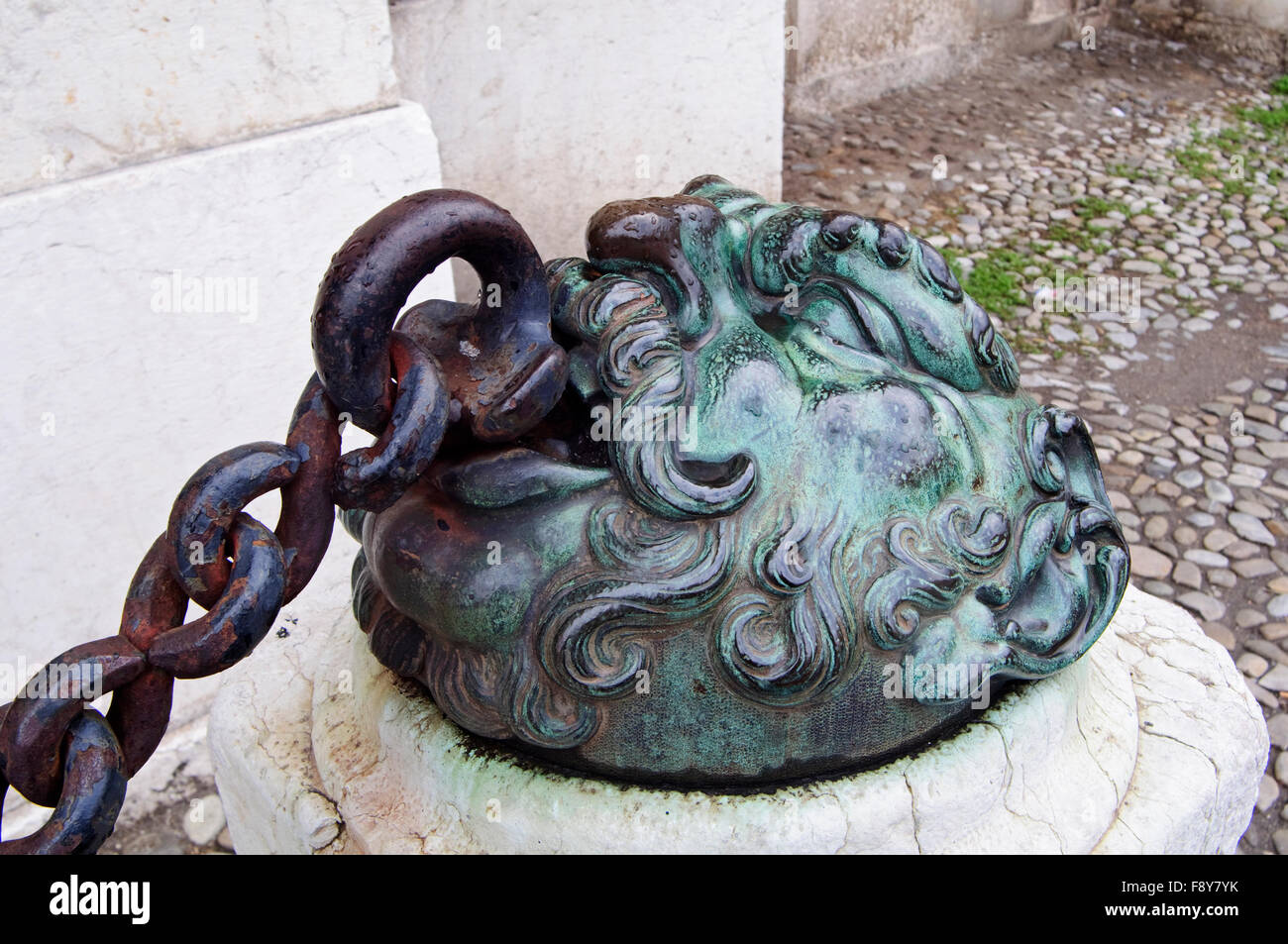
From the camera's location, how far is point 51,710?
47.7 inches

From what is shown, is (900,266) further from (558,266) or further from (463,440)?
(463,440)

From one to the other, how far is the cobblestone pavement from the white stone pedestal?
93 centimetres

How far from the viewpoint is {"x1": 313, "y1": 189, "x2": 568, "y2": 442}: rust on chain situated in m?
1.35

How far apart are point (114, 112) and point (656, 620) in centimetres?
166

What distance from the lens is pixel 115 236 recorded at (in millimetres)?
2441

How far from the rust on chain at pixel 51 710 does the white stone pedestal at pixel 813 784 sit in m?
0.58

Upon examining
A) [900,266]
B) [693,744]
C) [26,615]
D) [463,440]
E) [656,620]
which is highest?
[900,266]

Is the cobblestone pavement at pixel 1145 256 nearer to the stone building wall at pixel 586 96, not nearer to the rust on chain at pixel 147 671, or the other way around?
the stone building wall at pixel 586 96

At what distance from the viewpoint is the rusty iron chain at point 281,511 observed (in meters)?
1.23

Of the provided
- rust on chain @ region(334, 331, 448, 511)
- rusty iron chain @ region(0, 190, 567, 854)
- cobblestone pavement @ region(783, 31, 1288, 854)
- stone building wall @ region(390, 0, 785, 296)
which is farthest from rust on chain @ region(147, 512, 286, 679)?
stone building wall @ region(390, 0, 785, 296)

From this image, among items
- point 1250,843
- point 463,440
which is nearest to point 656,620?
point 463,440

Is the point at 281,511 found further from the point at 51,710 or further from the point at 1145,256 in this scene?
the point at 1145,256

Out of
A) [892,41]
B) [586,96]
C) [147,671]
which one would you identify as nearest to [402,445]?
[147,671]

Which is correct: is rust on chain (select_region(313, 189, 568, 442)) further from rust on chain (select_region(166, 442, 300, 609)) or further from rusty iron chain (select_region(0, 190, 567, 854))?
rust on chain (select_region(166, 442, 300, 609))
